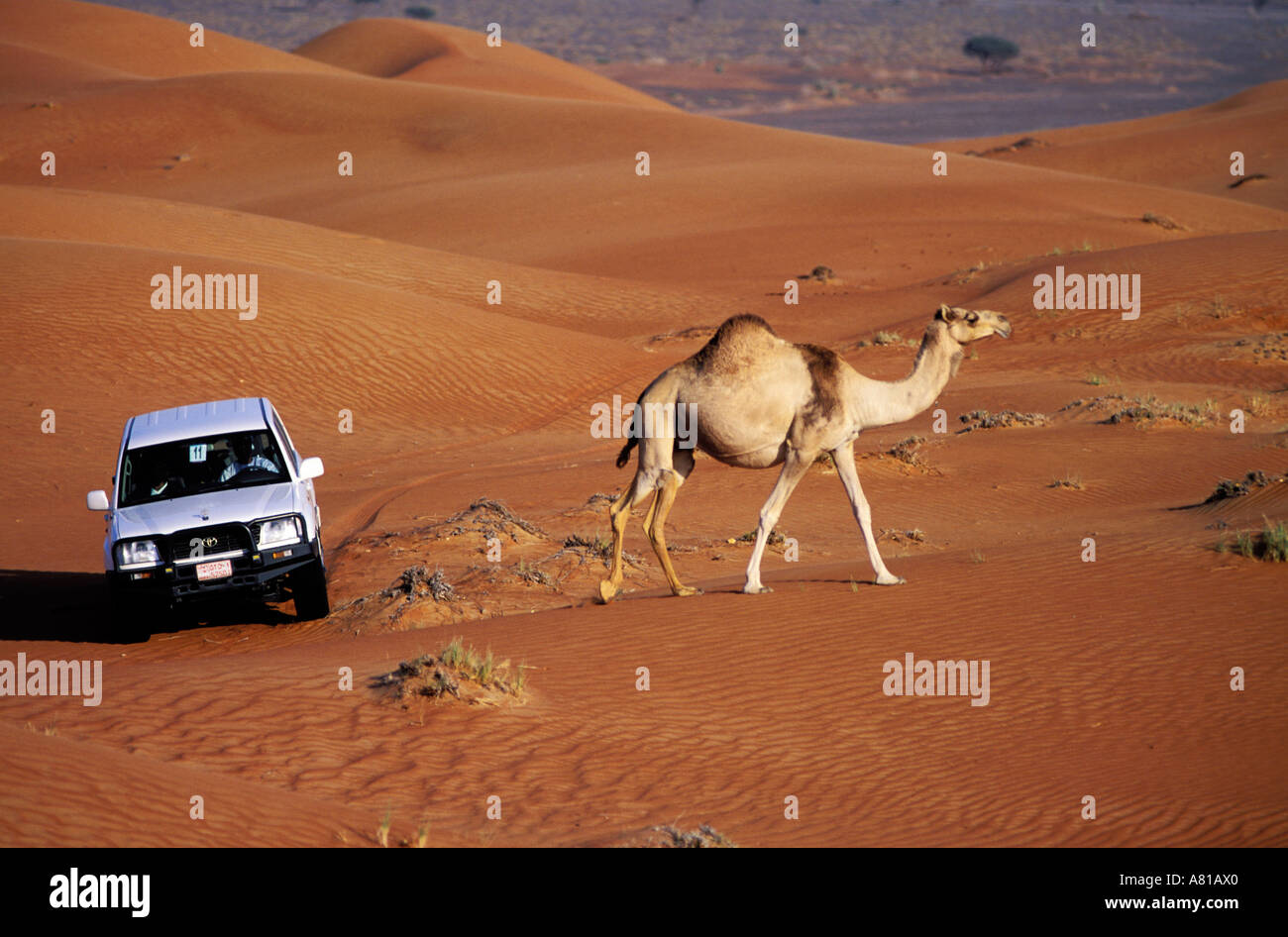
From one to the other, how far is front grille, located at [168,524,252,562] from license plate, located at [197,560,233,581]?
0.10 meters

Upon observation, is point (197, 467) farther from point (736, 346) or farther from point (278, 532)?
point (736, 346)

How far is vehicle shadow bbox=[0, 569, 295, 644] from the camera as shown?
1284 cm

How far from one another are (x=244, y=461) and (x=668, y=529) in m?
5.94

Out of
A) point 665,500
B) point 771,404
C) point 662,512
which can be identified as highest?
point 771,404

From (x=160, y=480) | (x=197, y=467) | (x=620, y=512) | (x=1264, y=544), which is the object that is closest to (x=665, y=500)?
(x=620, y=512)

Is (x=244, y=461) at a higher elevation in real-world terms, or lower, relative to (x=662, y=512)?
higher

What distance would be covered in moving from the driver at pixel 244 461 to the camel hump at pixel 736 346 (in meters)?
4.61

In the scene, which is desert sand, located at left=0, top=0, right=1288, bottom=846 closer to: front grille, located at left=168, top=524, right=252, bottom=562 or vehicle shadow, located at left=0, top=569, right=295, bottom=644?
vehicle shadow, located at left=0, top=569, right=295, bottom=644

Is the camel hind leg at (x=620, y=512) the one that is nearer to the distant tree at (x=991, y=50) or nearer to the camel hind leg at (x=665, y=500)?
the camel hind leg at (x=665, y=500)

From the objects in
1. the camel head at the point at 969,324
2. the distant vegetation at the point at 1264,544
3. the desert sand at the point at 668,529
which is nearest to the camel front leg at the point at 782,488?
the desert sand at the point at 668,529

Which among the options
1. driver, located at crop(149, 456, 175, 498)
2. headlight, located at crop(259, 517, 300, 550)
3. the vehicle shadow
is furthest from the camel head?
driver, located at crop(149, 456, 175, 498)

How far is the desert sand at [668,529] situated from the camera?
7.82 meters

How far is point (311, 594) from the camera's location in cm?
1241

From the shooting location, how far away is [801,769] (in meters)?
8.39
